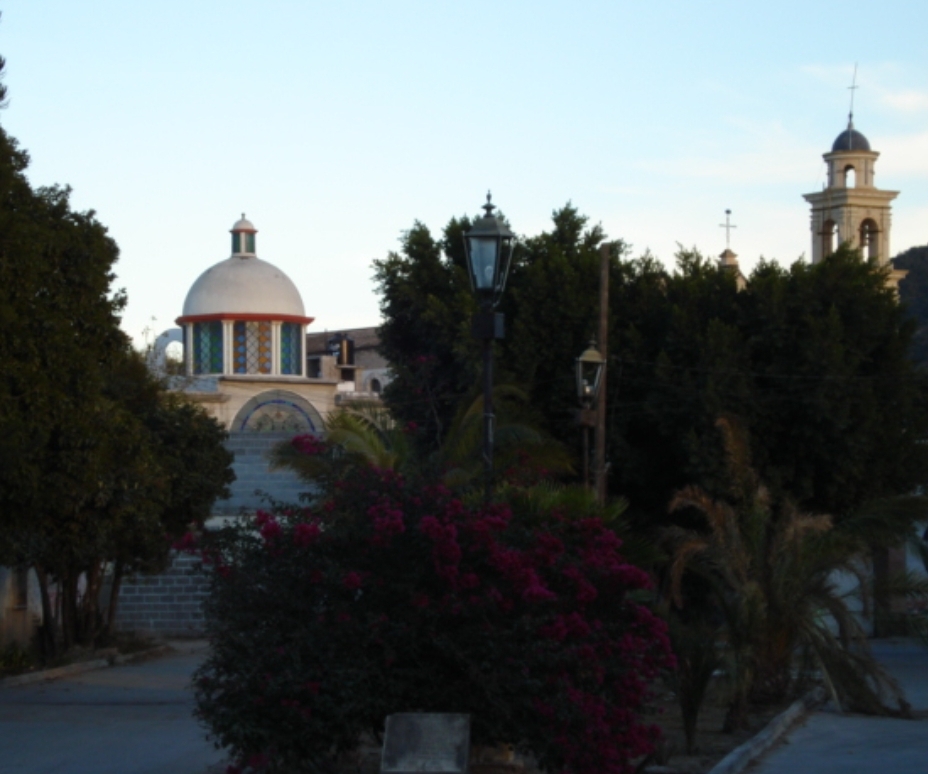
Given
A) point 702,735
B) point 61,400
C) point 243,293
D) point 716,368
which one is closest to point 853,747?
point 702,735

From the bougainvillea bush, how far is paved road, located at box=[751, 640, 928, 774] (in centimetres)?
237

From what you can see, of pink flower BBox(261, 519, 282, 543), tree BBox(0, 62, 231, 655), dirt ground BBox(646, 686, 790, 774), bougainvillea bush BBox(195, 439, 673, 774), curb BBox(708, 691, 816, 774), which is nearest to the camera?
bougainvillea bush BBox(195, 439, 673, 774)

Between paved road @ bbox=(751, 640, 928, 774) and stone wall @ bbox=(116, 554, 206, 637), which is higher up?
paved road @ bbox=(751, 640, 928, 774)

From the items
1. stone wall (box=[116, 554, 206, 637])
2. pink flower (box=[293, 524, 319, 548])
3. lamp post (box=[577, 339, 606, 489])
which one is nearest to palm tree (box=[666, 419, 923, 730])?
lamp post (box=[577, 339, 606, 489])

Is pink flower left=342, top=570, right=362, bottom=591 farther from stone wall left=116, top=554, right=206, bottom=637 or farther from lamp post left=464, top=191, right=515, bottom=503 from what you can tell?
stone wall left=116, top=554, right=206, bottom=637

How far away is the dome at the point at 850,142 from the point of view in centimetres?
4175

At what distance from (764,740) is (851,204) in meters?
30.3

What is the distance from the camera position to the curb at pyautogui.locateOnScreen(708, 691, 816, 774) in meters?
10.9

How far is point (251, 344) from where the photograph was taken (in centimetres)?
5178

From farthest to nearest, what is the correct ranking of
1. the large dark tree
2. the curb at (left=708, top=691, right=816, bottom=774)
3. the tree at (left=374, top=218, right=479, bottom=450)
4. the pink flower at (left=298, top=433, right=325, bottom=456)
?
the tree at (left=374, top=218, right=479, bottom=450), the large dark tree, the pink flower at (left=298, top=433, right=325, bottom=456), the curb at (left=708, top=691, right=816, bottom=774)

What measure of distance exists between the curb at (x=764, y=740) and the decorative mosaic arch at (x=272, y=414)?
26.3m

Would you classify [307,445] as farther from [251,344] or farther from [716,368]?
Answer: [251,344]

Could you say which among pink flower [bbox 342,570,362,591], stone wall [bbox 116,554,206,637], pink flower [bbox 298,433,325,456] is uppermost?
pink flower [bbox 298,433,325,456]

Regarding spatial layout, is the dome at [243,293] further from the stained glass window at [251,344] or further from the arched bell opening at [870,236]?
the arched bell opening at [870,236]
